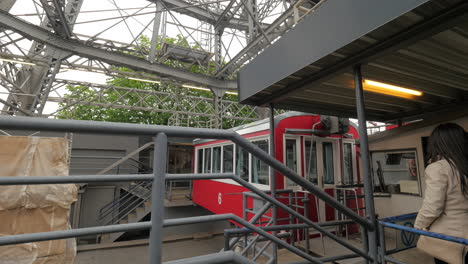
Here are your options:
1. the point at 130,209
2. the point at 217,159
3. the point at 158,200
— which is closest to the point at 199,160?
the point at 217,159

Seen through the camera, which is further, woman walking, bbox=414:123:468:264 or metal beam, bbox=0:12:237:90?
metal beam, bbox=0:12:237:90

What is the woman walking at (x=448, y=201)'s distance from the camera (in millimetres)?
1534

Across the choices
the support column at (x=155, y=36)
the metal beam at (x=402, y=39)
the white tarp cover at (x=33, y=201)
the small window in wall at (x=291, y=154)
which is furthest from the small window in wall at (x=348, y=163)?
the support column at (x=155, y=36)

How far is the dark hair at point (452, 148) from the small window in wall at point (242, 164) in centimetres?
464

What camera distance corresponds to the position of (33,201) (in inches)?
168

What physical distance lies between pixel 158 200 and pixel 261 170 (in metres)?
4.81

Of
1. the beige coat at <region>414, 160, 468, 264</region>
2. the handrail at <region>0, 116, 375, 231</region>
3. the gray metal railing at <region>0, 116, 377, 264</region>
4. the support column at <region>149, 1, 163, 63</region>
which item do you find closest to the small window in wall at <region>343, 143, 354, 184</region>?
the beige coat at <region>414, 160, 468, 264</region>

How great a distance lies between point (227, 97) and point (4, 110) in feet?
44.4

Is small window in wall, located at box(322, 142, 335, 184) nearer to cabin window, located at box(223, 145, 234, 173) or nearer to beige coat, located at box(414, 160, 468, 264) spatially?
cabin window, located at box(223, 145, 234, 173)

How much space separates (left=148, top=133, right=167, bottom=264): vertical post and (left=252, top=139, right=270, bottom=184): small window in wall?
14.8 feet

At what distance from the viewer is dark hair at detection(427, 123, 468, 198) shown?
62.9 inches

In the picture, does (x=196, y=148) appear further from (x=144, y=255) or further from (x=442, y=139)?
(x=442, y=139)

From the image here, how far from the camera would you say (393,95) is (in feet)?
10.9

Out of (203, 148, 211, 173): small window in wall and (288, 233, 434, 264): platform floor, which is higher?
(203, 148, 211, 173): small window in wall
